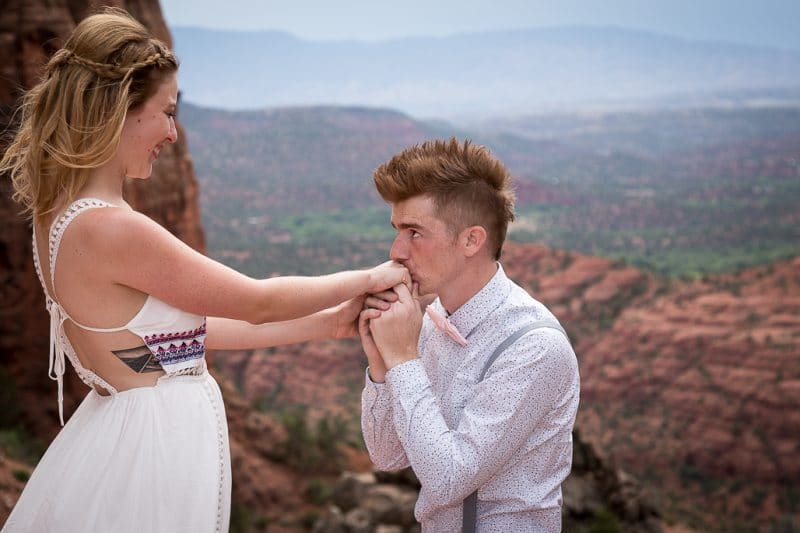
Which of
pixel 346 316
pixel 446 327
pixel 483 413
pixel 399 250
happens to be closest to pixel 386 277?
pixel 399 250

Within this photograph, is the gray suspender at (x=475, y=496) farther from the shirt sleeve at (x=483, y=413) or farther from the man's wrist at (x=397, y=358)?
the man's wrist at (x=397, y=358)

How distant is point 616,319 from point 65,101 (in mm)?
37019

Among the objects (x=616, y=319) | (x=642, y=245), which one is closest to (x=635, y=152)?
(x=642, y=245)

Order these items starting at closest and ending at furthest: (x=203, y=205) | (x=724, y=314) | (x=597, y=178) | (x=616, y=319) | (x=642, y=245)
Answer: (x=724, y=314)
(x=616, y=319)
(x=642, y=245)
(x=203, y=205)
(x=597, y=178)

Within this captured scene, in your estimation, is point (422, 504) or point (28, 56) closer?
point (422, 504)

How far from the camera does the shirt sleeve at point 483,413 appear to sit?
8.75 ft

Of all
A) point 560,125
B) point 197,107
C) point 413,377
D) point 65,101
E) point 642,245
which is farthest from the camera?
point 560,125

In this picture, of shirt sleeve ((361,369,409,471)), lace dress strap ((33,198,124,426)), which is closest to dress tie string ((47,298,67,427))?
lace dress strap ((33,198,124,426))

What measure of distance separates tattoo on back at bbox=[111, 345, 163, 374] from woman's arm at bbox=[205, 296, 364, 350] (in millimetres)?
690

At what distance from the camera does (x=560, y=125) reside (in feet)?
442

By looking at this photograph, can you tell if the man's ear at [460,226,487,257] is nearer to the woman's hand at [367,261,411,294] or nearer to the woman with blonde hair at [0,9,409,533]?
the woman's hand at [367,261,411,294]

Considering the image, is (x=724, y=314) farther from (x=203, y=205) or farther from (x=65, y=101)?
(x=203, y=205)

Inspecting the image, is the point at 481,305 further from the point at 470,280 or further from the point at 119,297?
the point at 119,297

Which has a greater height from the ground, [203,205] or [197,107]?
[197,107]
